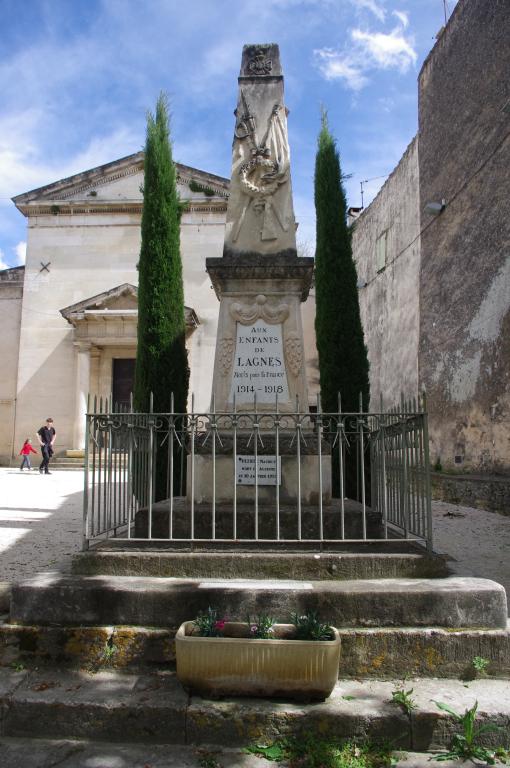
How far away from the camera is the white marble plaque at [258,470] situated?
4.44 metres

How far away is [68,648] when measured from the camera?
129 inches

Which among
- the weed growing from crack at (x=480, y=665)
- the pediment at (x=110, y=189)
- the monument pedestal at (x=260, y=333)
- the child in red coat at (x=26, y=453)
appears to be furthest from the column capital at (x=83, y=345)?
the weed growing from crack at (x=480, y=665)

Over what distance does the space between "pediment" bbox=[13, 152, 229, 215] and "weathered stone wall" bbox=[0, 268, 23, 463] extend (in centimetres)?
255

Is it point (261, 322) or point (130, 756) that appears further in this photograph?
point (261, 322)

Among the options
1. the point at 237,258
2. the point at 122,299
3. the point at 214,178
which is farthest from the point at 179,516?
the point at 214,178

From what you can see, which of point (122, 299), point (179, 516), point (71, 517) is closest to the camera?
point (179, 516)

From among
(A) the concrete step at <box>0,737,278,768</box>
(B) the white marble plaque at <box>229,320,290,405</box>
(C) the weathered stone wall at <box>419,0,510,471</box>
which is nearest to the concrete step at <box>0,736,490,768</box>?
(A) the concrete step at <box>0,737,278,768</box>

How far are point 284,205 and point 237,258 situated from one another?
0.68m

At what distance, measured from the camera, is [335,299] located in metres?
10.9

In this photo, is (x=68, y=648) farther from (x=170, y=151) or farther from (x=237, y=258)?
(x=170, y=151)

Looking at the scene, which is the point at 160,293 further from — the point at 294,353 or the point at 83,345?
the point at 83,345

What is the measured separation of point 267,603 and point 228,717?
68 cm

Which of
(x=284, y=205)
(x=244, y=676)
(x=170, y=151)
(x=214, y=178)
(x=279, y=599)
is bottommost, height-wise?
(x=244, y=676)

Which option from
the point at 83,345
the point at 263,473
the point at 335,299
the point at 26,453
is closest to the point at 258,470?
the point at 263,473
